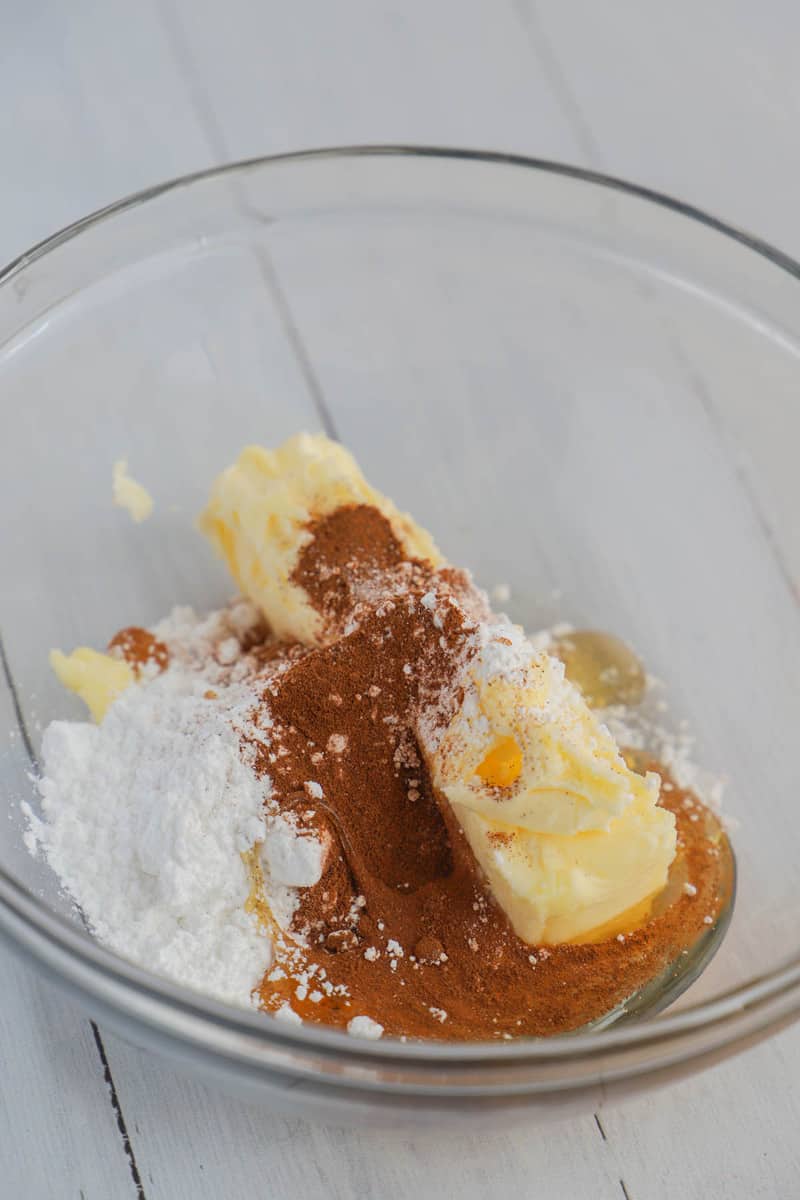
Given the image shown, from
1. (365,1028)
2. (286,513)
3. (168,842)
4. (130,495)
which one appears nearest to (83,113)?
(130,495)

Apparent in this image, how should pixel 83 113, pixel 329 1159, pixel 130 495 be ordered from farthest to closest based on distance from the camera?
pixel 83 113 < pixel 130 495 < pixel 329 1159

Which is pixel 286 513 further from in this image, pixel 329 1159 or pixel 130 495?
pixel 329 1159

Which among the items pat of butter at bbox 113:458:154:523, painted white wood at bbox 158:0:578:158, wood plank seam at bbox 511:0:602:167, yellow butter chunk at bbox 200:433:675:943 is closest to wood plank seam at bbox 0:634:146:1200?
pat of butter at bbox 113:458:154:523

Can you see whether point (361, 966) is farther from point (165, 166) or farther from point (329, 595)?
point (165, 166)

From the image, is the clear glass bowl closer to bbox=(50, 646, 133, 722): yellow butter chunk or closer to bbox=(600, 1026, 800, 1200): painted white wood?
bbox=(50, 646, 133, 722): yellow butter chunk

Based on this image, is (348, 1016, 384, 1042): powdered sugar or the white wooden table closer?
(348, 1016, 384, 1042): powdered sugar

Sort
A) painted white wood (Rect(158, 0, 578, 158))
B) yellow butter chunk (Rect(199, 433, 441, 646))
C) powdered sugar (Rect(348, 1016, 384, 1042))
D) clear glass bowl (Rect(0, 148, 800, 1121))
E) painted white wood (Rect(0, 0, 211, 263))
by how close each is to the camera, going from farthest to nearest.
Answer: painted white wood (Rect(158, 0, 578, 158))
painted white wood (Rect(0, 0, 211, 263))
clear glass bowl (Rect(0, 148, 800, 1121))
yellow butter chunk (Rect(199, 433, 441, 646))
powdered sugar (Rect(348, 1016, 384, 1042))

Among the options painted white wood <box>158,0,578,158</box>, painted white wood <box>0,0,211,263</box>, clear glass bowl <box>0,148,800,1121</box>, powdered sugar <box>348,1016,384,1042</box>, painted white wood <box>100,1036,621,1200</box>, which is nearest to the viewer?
powdered sugar <box>348,1016,384,1042</box>
